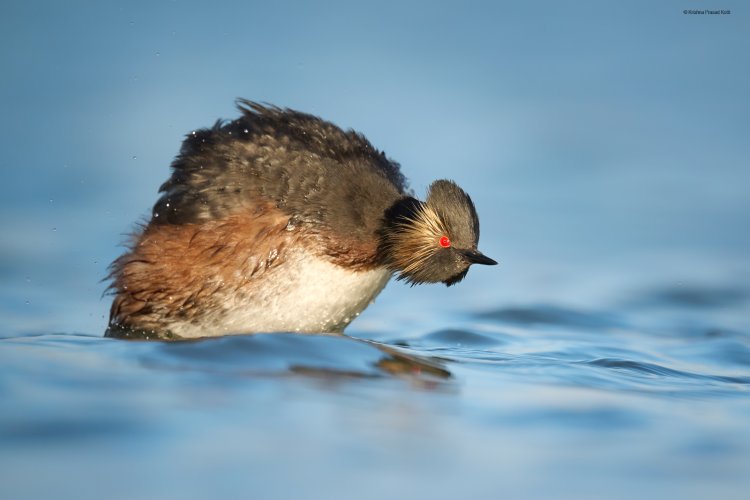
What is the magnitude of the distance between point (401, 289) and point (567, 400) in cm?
427

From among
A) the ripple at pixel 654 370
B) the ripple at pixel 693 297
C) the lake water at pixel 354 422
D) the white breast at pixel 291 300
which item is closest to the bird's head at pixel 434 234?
the white breast at pixel 291 300

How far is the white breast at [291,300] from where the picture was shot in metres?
7.34

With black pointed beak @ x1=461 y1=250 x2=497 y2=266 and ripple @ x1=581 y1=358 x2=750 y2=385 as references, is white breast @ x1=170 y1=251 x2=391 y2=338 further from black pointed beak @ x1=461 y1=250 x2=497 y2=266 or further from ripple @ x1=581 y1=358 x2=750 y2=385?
ripple @ x1=581 y1=358 x2=750 y2=385

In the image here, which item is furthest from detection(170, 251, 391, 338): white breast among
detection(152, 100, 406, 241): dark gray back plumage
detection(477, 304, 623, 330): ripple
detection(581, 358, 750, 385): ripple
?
detection(477, 304, 623, 330): ripple

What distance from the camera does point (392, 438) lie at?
17.6 feet

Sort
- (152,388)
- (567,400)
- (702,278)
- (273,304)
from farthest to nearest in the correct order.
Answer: (702,278) < (273,304) < (567,400) < (152,388)

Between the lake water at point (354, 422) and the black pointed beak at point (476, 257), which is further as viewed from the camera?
the black pointed beak at point (476, 257)

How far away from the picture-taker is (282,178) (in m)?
7.43

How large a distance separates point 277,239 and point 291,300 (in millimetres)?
386

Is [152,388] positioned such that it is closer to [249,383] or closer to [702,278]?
[249,383]

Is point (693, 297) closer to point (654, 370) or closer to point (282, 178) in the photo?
point (654, 370)

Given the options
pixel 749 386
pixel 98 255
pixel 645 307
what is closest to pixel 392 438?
pixel 749 386

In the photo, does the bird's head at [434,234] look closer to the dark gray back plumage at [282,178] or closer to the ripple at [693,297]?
the dark gray back plumage at [282,178]

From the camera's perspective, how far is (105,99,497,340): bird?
7340mm
